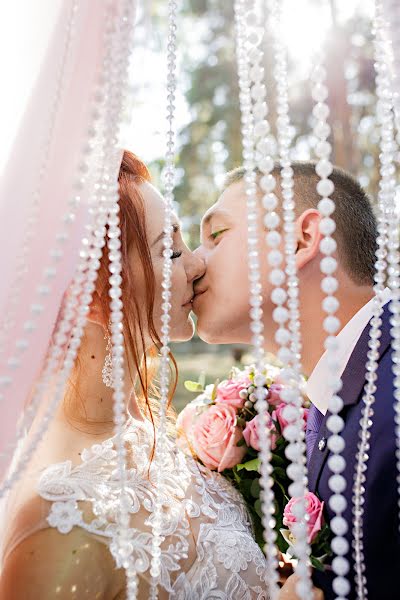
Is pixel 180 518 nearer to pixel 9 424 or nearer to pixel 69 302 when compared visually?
pixel 9 424

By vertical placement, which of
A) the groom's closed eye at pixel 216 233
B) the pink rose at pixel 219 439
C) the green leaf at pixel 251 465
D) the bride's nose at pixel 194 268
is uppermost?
the groom's closed eye at pixel 216 233

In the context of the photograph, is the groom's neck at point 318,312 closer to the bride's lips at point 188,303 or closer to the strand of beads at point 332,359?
the bride's lips at point 188,303

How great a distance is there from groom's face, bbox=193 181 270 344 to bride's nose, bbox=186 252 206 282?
0.03m

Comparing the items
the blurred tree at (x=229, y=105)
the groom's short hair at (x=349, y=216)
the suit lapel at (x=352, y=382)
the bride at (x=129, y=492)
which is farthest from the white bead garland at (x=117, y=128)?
the blurred tree at (x=229, y=105)

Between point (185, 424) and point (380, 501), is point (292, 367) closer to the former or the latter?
point (380, 501)

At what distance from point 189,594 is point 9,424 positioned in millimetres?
887

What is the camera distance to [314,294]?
2438mm

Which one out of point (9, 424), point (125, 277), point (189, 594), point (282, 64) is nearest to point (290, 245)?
point (282, 64)

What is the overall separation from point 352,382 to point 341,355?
241 mm

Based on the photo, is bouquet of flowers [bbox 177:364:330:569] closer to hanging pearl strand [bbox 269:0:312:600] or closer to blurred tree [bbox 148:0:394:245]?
hanging pearl strand [bbox 269:0:312:600]

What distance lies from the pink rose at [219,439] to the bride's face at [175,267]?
1.24ft

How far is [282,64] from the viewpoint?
4.67 ft

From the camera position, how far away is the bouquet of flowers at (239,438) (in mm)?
2422

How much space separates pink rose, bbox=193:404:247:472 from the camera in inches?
97.9
